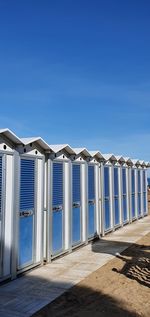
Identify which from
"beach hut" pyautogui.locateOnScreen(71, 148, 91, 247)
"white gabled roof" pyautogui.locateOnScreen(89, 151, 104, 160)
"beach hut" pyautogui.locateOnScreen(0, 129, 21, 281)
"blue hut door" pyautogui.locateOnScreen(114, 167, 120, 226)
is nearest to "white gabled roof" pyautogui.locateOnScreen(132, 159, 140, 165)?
"blue hut door" pyautogui.locateOnScreen(114, 167, 120, 226)

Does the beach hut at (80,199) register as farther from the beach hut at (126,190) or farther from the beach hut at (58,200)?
the beach hut at (126,190)

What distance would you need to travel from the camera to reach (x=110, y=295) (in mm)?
5770

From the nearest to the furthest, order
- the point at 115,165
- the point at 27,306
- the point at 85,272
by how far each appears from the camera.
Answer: the point at 27,306
the point at 85,272
the point at 115,165

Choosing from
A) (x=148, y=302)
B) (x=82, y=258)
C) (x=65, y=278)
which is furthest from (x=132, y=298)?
(x=82, y=258)

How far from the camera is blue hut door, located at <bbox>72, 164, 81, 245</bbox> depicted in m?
9.57

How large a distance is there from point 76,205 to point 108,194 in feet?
10.8

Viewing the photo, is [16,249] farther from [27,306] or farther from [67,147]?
[67,147]

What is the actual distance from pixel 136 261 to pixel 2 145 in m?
4.20

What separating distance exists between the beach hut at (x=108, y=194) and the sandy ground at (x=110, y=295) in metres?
4.32

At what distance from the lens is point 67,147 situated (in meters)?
9.08

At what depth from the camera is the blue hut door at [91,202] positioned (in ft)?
35.5

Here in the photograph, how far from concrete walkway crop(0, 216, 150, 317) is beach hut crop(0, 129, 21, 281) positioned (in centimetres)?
47

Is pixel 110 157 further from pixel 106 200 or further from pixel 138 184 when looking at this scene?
pixel 138 184

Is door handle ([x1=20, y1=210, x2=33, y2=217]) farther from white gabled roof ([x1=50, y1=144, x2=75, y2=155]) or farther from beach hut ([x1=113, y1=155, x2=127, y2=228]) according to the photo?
beach hut ([x1=113, y1=155, x2=127, y2=228])
